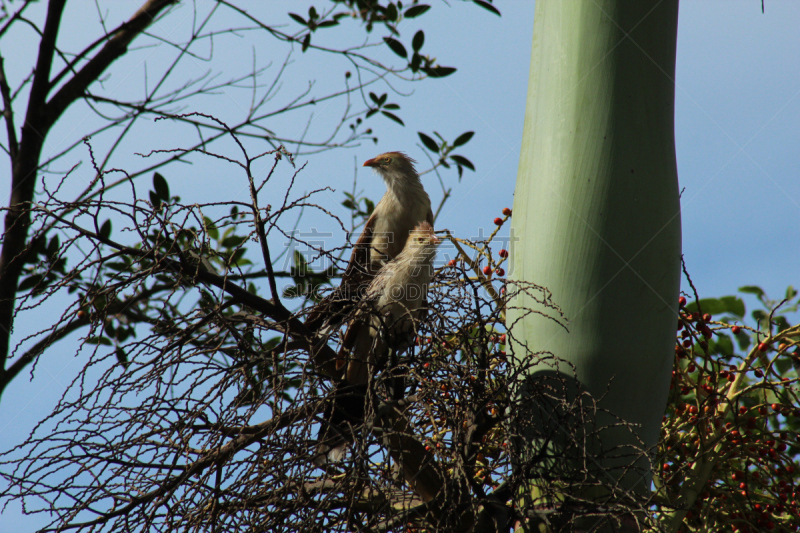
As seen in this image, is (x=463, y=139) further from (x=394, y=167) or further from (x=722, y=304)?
(x=722, y=304)

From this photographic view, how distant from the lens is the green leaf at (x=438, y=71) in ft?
14.0

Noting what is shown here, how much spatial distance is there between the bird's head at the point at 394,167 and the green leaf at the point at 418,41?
72cm

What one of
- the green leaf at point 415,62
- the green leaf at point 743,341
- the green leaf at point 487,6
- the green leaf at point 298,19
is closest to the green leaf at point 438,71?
the green leaf at point 415,62

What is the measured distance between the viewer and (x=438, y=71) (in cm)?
427

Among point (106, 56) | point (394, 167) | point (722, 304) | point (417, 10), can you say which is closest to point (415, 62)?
point (417, 10)

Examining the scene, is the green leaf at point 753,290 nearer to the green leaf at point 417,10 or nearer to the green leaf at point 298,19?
the green leaf at point 417,10

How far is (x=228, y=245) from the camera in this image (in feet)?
14.0

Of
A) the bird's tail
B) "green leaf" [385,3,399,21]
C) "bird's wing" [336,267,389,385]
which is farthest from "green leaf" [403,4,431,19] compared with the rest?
the bird's tail

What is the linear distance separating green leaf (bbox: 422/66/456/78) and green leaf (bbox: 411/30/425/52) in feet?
0.50

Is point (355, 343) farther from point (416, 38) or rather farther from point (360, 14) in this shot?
point (360, 14)

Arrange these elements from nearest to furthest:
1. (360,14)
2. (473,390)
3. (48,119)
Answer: (473,390), (48,119), (360,14)

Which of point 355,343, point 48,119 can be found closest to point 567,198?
point 355,343

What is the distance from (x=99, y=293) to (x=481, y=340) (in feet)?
4.06

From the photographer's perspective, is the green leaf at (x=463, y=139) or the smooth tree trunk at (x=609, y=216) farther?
the green leaf at (x=463, y=139)
